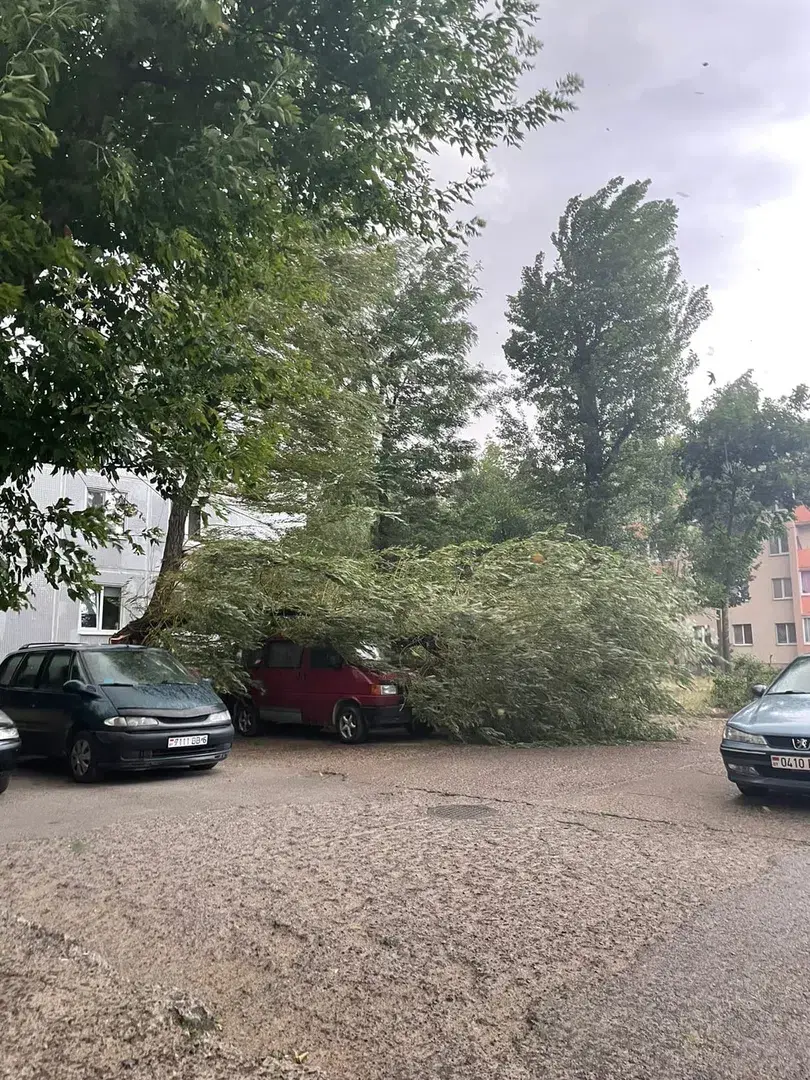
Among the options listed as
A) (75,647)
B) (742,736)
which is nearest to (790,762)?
(742,736)

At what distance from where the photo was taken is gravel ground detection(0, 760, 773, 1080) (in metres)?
3.61

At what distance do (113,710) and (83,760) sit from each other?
2.44ft

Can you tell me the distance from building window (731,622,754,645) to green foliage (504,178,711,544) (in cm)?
3107

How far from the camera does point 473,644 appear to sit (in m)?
14.6

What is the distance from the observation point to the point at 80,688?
1096 centimetres

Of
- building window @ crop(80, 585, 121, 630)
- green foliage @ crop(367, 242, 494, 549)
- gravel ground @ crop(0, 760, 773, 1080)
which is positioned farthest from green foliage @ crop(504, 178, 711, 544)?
gravel ground @ crop(0, 760, 773, 1080)

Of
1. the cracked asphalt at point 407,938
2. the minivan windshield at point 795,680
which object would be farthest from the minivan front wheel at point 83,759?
the minivan windshield at point 795,680

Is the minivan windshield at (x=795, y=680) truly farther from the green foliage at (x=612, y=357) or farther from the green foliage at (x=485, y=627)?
the green foliage at (x=612, y=357)

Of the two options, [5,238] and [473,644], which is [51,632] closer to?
[473,644]

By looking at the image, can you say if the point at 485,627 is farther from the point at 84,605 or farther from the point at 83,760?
the point at 84,605

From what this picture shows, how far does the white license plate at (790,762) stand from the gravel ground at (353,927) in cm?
122

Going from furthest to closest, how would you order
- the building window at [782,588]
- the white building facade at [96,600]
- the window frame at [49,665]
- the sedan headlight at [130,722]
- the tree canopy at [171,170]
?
the building window at [782,588]
the white building facade at [96,600]
the window frame at [49,665]
the sedan headlight at [130,722]
the tree canopy at [171,170]

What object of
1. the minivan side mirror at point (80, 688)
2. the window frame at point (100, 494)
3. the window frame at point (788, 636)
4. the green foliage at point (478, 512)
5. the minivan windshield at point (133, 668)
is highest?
the green foliage at point (478, 512)

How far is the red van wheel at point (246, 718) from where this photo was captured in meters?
16.1
